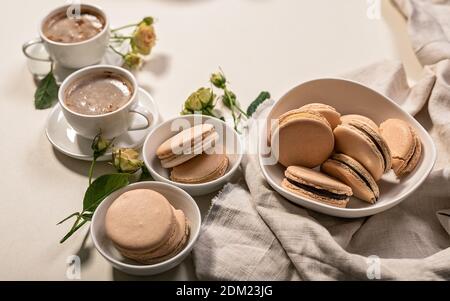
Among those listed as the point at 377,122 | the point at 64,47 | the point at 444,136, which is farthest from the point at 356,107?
the point at 64,47

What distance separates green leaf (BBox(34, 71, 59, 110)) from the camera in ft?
3.20

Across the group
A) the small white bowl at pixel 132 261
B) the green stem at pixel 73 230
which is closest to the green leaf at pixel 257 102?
the small white bowl at pixel 132 261

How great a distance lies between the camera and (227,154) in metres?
0.86

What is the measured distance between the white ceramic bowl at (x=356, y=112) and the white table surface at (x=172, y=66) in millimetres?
130

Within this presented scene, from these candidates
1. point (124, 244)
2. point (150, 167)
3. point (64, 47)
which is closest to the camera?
point (124, 244)

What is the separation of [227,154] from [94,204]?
22cm

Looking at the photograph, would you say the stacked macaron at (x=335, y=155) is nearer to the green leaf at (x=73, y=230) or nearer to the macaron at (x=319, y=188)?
the macaron at (x=319, y=188)

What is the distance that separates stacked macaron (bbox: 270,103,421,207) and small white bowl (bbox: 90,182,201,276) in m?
0.14

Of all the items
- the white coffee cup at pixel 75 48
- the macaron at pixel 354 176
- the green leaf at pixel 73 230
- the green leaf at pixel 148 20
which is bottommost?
the green leaf at pixel 73 230

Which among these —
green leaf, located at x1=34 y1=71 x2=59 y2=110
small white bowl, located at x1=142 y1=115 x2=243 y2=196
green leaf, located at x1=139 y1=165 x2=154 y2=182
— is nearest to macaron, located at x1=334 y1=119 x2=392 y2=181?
small white bowl, located at x1=142 y1=115 x2=243 y2=196

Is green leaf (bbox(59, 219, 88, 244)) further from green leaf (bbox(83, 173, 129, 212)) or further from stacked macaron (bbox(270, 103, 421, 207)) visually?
stacked macaron (bbox(270, 103, 421, 207))

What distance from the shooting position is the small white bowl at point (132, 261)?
698mm

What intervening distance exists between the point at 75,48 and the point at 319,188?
1.68ft
